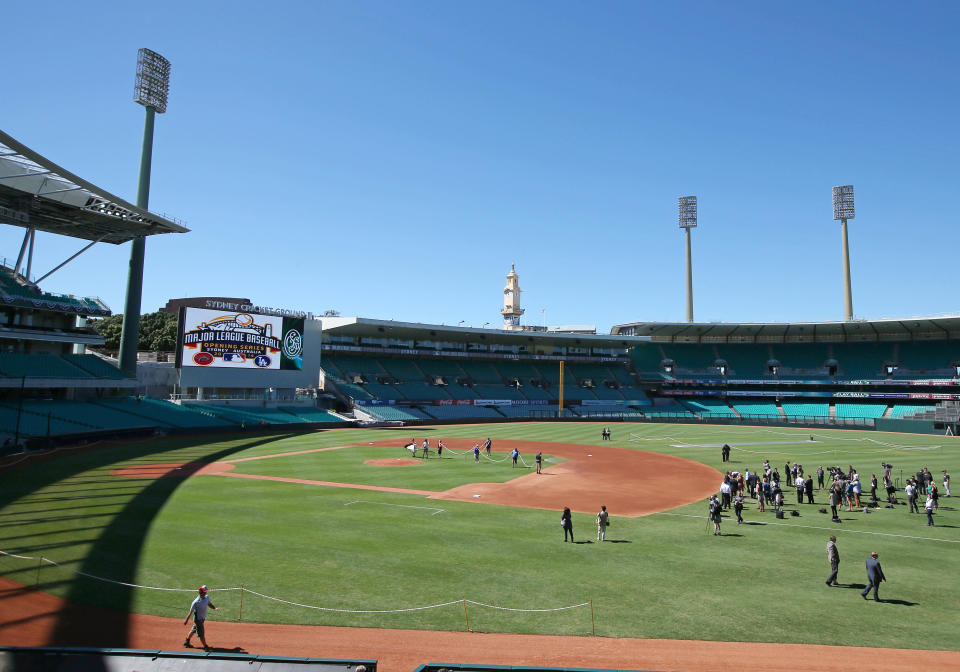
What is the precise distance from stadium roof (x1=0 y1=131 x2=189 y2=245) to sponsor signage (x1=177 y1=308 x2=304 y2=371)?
967 cm

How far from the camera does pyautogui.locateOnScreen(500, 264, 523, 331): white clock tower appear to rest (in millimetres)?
116562

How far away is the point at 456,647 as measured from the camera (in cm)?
1198

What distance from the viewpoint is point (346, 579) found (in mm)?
15609

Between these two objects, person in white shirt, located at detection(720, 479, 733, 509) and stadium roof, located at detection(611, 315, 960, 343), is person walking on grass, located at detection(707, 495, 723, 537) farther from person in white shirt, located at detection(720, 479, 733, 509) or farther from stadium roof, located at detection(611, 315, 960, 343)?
stadium roof, located at detection(611, 315, 960, 343)

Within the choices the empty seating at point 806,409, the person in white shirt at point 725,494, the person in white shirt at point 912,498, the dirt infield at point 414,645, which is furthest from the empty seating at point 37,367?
the empty seating at point 806,409

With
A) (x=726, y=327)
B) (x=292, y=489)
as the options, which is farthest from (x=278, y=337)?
(x=726, y=327)

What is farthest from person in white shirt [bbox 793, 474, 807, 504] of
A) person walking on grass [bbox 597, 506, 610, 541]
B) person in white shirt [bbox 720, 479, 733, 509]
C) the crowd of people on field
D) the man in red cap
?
the man in red cap

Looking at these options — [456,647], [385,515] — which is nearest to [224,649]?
[456,647]

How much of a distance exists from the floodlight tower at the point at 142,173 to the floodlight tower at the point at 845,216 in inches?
4208

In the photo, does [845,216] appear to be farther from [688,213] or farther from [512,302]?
[512,302]

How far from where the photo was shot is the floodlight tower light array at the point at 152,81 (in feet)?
204

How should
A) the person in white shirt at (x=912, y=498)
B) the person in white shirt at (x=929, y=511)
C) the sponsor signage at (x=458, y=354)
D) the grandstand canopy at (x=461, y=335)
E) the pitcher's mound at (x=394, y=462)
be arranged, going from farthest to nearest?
the sponsor signage at (x=458, y=354) < the grandstand canopy at (x=461, y=335) < the pitcher's mound at (x=394, y=462) < the person in white shirt at (x=912, y=498) < the person in white shirt at (x=929, y=511)

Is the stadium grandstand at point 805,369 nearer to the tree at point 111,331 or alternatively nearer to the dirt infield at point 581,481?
the dirt infield at point 581,481

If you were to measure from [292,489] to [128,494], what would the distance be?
733 cm
